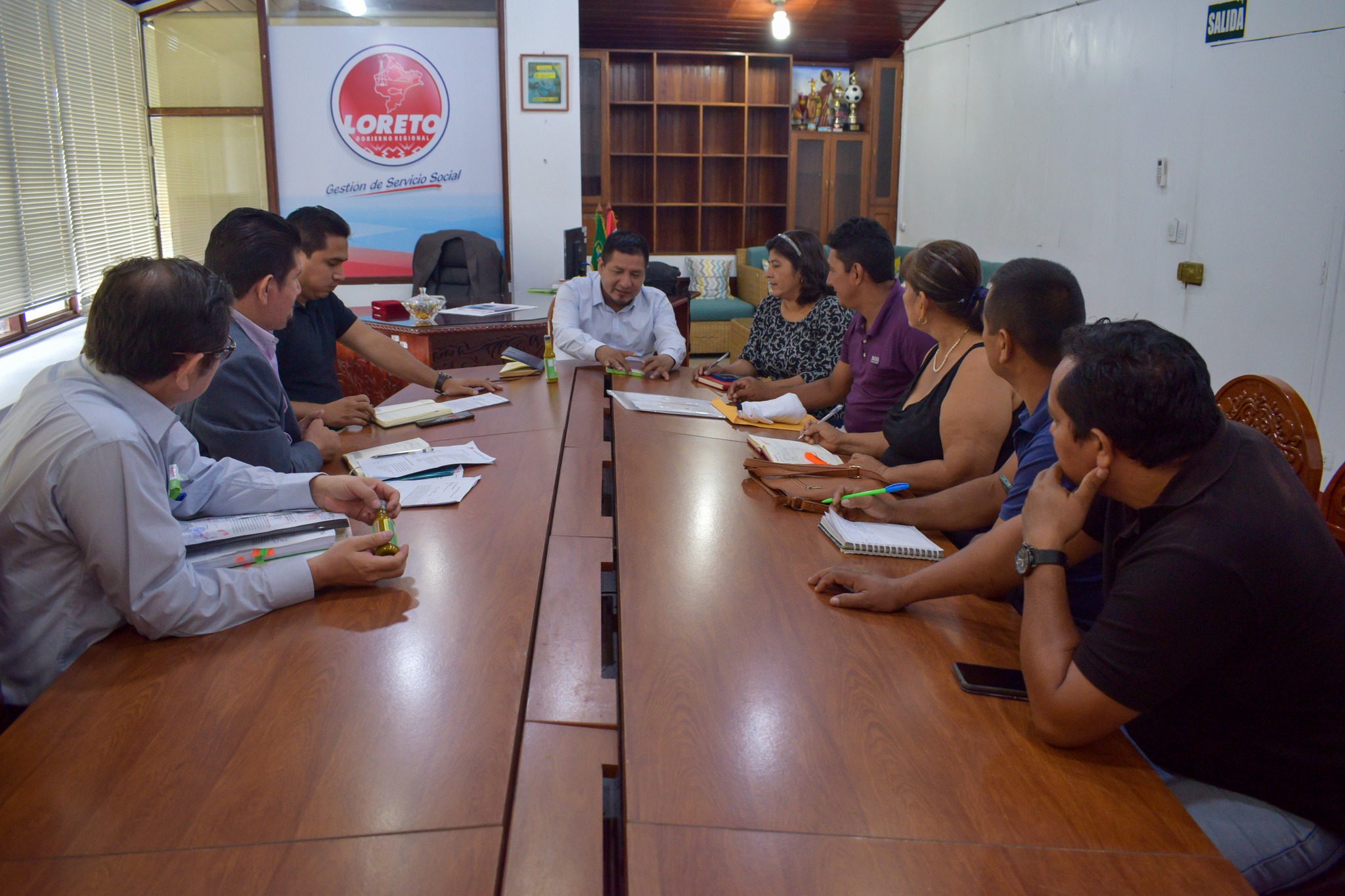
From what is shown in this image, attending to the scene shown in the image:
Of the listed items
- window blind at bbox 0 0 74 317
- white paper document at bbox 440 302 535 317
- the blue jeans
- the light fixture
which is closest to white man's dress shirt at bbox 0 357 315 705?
the blue jeans

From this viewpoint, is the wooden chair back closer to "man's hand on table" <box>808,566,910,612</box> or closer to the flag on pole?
"man's hand on table" <box>808,566,910,612</box>

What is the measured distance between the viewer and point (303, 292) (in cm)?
310

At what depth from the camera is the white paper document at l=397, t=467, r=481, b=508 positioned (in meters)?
2.12

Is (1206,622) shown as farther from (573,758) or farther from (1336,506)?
(1336,506)

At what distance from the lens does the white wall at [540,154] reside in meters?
5.73

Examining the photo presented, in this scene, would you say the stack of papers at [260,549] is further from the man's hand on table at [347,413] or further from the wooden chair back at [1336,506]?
the wooden chair back at [1336,506]

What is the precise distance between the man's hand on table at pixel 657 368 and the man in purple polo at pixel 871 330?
1.43ft

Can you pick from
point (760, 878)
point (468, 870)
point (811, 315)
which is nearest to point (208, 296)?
point (468, 870)

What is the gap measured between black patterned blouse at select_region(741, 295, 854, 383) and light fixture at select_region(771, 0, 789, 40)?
3.92 m

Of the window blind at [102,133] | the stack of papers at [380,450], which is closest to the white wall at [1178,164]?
the stack of papers at [380,450]

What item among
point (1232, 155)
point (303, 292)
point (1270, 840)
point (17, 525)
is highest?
point (1232, 155)

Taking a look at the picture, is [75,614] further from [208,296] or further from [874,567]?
[874,567]

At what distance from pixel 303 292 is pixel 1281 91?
421 cm

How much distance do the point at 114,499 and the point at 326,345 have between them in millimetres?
1978
